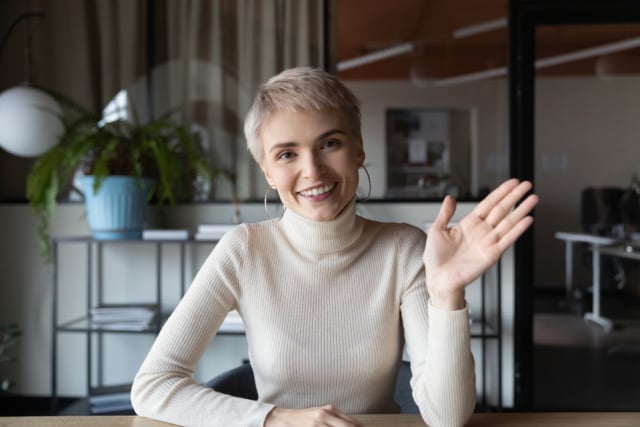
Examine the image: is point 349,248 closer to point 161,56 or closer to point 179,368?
point 179,368

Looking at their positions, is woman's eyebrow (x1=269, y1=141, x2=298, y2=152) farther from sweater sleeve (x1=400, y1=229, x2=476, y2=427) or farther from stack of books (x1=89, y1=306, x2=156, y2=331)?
stack of books (x1=89, y1=306, x2=156, y2=331)

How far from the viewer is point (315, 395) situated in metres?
1.41

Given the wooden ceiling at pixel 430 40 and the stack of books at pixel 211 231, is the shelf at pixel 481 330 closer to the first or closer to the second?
the stack of books at pixel 211 231

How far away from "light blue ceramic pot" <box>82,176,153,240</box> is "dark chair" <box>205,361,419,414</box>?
1.81m

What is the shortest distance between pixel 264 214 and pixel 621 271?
2353mm

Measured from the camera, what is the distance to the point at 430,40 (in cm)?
755

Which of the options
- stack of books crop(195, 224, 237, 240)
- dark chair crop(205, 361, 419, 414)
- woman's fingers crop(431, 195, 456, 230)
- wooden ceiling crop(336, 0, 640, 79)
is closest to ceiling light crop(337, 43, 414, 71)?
wooden ceiling crop(336, 0, 640, 79)

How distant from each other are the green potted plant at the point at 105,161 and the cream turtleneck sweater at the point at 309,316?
185 centimetres

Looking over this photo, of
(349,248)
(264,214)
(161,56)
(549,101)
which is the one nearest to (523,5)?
(549,101)

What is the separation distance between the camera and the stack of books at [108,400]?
3066 millimetres

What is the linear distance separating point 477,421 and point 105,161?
7.84 ft

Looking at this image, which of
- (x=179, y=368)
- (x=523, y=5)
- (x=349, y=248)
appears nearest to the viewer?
(x=179, y=368)

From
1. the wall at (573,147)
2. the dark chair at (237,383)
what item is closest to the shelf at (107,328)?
the wall at (573,147)

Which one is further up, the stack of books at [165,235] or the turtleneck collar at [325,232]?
the turtleneck collar at [325,232]
